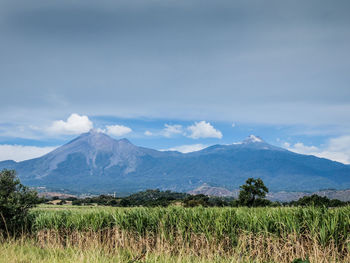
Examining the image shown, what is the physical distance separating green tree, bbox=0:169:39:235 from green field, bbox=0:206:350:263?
4.79 ft

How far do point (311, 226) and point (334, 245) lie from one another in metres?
0.67

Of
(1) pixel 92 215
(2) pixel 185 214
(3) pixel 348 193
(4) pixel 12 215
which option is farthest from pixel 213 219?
(3) pixel 348 193

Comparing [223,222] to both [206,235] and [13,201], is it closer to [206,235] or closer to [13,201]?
[206,235]

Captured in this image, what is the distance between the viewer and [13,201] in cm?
1374

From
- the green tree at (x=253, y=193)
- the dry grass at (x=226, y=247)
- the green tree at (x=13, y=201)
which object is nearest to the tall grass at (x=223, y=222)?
the dry grass at (x=226, y=247)

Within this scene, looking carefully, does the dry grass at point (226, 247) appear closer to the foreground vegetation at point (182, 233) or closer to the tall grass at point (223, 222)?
the foreground vegetation at point (182, 233)

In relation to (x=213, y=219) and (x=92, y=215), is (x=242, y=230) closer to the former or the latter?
(x=213, y=219)

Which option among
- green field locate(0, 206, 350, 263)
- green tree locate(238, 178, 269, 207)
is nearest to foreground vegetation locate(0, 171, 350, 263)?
green field locate(0, 206, 350, 263)

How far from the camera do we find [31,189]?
14719mm

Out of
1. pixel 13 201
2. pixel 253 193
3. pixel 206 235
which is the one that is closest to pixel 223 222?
pixel 206 235

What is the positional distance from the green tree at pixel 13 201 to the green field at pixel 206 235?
4.79 feet

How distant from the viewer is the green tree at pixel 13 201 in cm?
1344

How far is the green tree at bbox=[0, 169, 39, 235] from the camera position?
44.1 feet

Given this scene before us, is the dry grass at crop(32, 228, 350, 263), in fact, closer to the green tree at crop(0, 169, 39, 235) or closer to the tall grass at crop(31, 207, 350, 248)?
the tall grass at crop(31, 207, 350, 248)
